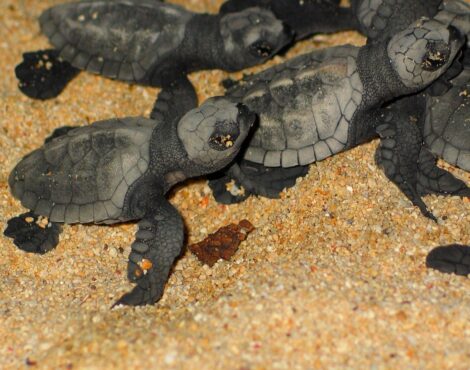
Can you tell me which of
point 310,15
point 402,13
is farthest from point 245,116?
point 402,13

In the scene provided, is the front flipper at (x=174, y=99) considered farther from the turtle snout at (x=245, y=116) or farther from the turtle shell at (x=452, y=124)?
the turtle shell at (x=452, y=124)

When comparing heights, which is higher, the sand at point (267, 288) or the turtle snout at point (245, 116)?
the turtle snout at point (245, 116)

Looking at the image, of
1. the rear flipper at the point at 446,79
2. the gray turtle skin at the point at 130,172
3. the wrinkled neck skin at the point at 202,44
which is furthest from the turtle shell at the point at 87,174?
the rear flipper at the point at 446,79

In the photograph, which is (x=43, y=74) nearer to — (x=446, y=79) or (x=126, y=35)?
(x=126, y=35)

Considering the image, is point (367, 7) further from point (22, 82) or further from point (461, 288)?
point (22, 82)

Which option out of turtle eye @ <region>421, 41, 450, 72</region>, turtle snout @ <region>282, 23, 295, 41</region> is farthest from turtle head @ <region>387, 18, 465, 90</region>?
turtle snout @ <region>282, 23, 295, 41</region>
